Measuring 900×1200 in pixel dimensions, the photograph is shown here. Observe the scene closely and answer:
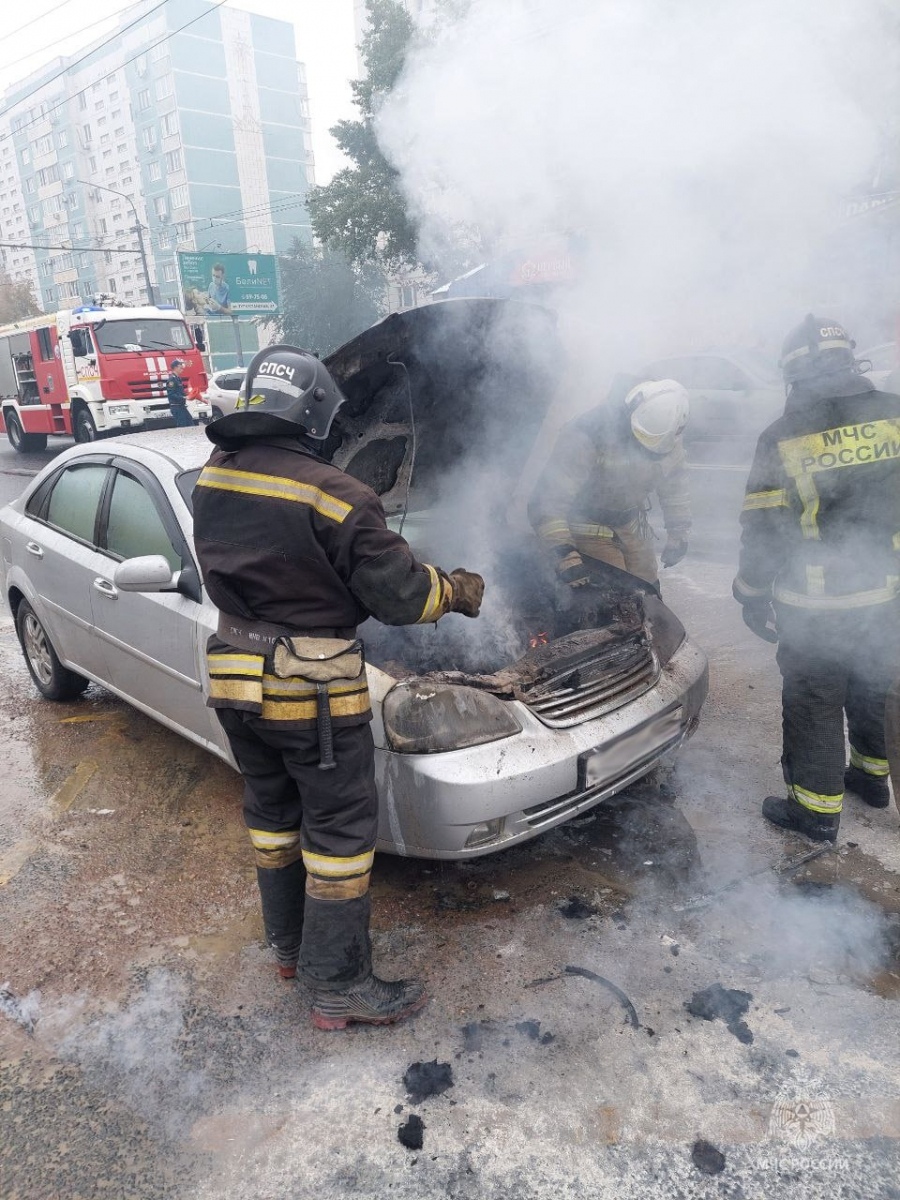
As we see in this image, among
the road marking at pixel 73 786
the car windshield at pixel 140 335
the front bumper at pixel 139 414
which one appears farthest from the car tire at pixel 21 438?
the road marking at pixel 73 786

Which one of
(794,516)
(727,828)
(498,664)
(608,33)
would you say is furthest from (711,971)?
(608,33)

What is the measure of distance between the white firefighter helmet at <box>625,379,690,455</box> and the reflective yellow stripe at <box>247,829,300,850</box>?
2612mm

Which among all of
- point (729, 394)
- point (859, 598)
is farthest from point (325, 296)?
point (859, 598)

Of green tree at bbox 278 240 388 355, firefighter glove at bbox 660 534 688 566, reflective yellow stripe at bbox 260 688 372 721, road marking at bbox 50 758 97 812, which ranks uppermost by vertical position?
green tree at bbox 278 240 388 355

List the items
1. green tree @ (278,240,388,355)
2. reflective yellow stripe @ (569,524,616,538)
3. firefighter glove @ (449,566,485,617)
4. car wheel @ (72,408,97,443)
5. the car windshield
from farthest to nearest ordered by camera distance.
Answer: green tree @ (278,240,388,355) → car wheel @ (72,408,97,443) → the car windshield → reflective yellow stripe @ (569,524,616,538) → firefighter glove @ (449,566,485,617)

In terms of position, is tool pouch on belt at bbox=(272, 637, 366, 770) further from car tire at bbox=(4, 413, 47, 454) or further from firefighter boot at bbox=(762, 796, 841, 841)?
car tire at bbox=(4, 413, 47, 454)

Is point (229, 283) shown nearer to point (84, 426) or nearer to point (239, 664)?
point (84, 426)

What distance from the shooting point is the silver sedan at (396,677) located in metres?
2.56

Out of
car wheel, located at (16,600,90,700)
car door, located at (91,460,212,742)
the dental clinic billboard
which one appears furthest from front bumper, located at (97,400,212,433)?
the dental clinic billboard

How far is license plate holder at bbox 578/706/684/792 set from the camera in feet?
8.94

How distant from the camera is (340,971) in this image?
2.32 metres

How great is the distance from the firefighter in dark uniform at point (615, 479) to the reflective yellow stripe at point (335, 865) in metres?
1.97

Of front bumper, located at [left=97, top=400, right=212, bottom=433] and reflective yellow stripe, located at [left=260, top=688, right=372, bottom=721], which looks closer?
reflective yellow stripe, located at [left=260, top=688, right=372, bottom=721]

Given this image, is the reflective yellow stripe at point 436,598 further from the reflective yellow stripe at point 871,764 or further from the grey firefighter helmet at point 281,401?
the reflective yellow stripe at point 871,764
